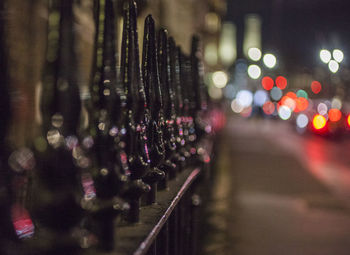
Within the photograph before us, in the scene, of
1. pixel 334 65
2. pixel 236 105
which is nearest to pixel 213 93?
pixel 334 65

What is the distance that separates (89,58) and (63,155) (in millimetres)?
3848

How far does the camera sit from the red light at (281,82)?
88344 mm

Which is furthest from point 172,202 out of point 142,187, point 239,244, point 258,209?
point 258,209

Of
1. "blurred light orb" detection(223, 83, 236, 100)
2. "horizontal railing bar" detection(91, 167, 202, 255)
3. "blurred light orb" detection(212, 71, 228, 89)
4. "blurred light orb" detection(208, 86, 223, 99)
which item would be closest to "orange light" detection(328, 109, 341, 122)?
"blurred light orb" detection(208, 86, 223, 99)

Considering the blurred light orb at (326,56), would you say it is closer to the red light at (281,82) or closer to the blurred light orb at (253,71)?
the blurred light orb at (253,71)

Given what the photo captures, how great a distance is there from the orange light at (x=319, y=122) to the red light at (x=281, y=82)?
199 ft

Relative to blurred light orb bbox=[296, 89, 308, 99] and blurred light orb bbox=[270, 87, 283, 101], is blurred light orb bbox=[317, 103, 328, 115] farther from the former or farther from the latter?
blurred light orb bbox=[270, 87, 283, 101]

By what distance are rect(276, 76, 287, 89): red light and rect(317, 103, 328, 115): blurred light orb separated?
59.8m

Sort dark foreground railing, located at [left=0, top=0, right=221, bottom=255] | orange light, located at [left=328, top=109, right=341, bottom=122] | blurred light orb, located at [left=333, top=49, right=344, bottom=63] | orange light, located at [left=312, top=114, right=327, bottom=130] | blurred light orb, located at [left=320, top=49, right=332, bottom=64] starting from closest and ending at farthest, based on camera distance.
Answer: dark foreground railing, located at [left=0, top=0, right=221, bottom=255] → orange light, located at [left=328, top=109, right=341, bottom=122] → orange light, located at [left=312, top=114, right=327, bottom=130] → blurred light orb, located at [left=333, top=49, right=344, bottom=63] → blurred light orb, located at [left=320, top=49, right=332, bottom=64]

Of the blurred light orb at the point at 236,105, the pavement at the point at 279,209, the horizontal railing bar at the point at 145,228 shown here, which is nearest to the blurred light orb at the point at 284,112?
the pavement at the point at 279,209

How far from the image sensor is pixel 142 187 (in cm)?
215

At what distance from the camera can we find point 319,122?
90.1 ft

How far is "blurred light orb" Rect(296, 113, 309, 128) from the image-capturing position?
30359mm

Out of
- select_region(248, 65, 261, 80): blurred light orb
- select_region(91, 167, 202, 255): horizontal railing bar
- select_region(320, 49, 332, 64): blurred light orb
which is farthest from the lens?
select_region(248, 65, 261, 80): blurred light orb
